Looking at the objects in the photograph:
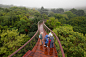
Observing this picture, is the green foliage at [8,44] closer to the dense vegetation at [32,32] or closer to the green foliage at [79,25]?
the dense vegetation at [32,32]

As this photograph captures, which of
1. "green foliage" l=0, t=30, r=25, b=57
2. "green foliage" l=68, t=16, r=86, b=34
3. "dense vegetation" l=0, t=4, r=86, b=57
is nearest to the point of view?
"dense vegetation" l=0, t=4, r=86, b=57

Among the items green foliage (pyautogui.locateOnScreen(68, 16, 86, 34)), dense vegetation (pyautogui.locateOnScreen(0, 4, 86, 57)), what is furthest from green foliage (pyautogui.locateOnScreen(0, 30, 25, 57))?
green foliage (pyautogui.locateOnScreen(68, 16, 86, 34))

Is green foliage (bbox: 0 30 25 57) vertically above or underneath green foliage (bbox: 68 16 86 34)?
underneath

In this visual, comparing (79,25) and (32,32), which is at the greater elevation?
(79,25)

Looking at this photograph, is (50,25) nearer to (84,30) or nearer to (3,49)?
(84,30)

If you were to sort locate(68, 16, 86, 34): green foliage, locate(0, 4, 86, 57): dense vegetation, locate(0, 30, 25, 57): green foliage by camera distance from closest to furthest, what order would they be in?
locate(0, 4, 86, 57): dense vegetation
locate(0, 30, 25, 57): green foliage
locate(68, 16, 86, 34): green foliage

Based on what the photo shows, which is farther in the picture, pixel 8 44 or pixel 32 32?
pixel 32 32

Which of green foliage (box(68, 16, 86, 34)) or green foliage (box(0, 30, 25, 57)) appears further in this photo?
→ green foliage (box(68, 16, 86, 34))

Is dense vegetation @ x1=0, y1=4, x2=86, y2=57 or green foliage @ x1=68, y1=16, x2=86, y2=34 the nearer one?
dense vegetation @ x1=0, y1=4, x2=86, y2=57

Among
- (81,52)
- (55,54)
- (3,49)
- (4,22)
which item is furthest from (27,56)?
(4,22)

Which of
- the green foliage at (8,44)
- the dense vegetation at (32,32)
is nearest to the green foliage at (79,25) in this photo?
the dense vegetation at (32,32)

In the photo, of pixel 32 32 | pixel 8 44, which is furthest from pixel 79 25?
pixel 8 44

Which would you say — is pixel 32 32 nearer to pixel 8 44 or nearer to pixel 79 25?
pixel 8 44

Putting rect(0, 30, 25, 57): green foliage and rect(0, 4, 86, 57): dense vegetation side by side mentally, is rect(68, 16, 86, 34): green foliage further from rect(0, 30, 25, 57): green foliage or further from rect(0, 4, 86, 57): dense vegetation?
rect(0, 30, 25, 57): green foliage
